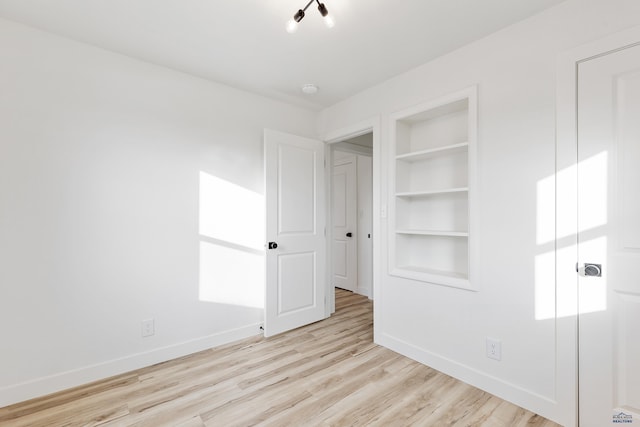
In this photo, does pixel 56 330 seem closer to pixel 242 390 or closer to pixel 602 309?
pixel 242 390

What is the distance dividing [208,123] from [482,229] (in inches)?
98.0

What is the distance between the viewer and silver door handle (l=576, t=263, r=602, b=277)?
1.57 metres

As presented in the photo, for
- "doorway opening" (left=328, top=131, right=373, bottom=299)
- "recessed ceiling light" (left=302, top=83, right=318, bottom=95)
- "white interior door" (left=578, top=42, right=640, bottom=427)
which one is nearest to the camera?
"white interior door" (left=578, top=42, right=640, bottom=427)

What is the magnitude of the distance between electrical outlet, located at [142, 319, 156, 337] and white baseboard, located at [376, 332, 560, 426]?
2027 mm

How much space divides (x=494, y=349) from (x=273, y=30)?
2665 mm

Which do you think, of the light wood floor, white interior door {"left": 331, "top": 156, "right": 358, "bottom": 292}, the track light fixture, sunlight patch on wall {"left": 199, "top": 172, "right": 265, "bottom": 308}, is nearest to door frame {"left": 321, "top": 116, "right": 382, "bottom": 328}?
the light wood floor

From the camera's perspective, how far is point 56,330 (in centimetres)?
199

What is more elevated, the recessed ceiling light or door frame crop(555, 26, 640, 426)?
the recessed ceiling light

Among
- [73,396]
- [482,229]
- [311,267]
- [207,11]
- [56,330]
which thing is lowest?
[73,396]

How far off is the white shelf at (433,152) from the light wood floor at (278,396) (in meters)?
→ 1.75

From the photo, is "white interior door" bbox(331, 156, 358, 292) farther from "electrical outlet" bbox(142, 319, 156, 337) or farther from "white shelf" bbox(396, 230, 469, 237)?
"electrical outlet" bbox(142, 319, 156, 337)

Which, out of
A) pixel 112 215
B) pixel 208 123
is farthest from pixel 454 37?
pixel 112 215

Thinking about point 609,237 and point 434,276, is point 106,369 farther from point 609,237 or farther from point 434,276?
point 609,237

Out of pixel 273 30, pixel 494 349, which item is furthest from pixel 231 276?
pixel 494 349
